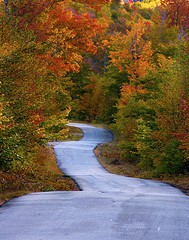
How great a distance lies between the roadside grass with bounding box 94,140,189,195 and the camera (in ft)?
67.3

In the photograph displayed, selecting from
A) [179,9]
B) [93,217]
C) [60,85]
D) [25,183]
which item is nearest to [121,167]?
[60,85]

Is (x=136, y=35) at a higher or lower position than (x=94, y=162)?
higher

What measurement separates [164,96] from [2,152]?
12396mm

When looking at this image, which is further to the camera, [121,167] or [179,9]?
[179,9]

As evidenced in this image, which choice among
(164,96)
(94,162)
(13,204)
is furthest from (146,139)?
(13,204)

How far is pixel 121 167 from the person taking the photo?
94.6 ft

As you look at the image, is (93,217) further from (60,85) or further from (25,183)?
(60,85)

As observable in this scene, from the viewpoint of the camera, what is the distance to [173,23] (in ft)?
193

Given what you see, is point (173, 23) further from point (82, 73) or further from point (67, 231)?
point (67, 231)

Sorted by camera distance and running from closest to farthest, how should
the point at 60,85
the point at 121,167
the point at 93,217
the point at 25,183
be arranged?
the point at 93,217 → the point at 25,183 → the point at 60,85 → the point at 121,167

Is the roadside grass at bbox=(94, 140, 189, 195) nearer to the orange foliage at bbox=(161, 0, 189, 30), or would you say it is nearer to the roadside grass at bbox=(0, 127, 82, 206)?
the roadside grass at bbox=(0, 127, 82, 206)

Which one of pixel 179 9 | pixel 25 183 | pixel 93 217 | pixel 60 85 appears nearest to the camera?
pixel 93 217

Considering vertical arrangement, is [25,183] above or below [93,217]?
below

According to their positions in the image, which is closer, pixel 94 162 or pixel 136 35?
pixel 94 162
